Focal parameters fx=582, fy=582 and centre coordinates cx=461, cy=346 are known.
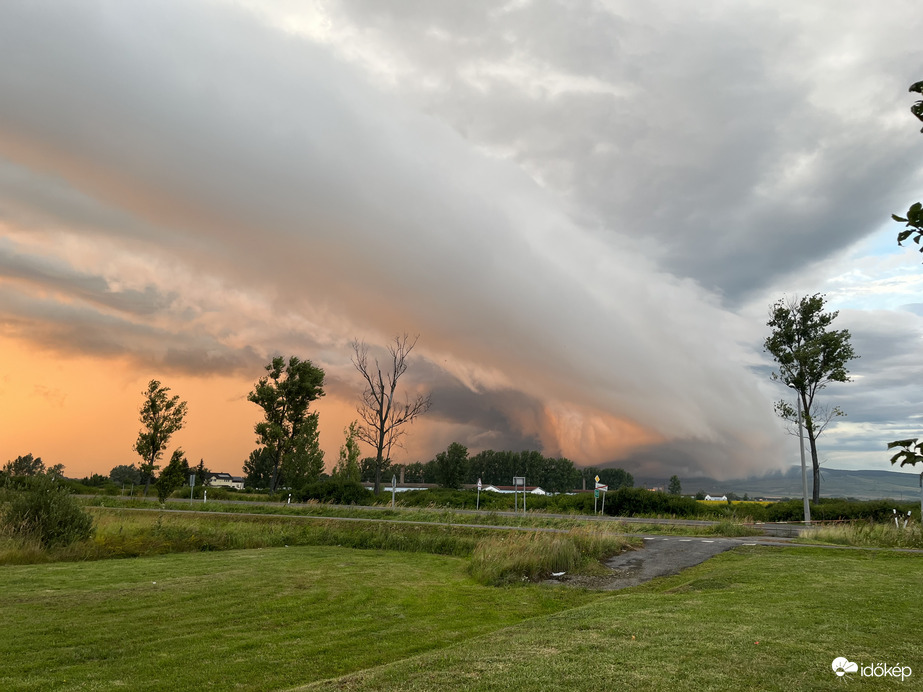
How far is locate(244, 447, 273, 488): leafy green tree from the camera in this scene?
388 feet

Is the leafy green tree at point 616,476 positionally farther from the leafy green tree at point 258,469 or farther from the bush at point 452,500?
the bush at point 452,500

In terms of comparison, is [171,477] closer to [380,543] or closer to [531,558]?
[380,543]

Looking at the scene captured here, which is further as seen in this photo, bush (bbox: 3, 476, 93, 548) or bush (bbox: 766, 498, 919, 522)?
bush (bbox: 766, 498, 919, 522)

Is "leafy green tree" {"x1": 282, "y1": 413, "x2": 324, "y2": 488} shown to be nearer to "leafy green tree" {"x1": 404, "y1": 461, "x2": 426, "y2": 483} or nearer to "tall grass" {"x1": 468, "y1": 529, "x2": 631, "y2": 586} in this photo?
"tall grass" {"x1": 468, "y1": 529, "x2": 631, "y2": 586}

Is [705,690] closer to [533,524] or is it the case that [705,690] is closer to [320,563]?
[320,563]

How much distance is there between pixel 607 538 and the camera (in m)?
19.7

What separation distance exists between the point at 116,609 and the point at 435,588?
6187 mm

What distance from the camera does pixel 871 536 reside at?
22.9m

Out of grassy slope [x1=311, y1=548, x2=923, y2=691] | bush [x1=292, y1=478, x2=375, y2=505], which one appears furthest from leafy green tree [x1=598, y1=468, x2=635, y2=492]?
grassy slope [x1=311, y1=548, x2=923, y2=691]

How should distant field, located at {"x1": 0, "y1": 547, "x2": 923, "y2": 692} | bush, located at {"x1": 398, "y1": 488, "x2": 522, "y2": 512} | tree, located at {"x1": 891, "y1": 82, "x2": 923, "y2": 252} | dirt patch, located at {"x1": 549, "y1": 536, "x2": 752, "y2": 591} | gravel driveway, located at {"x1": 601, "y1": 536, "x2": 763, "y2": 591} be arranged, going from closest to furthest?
1. tree, located at {"x1": 891, "y1": 82, "x2": 923, "y2": 252}
2. distant field, located at {"x1": 0, "y1": 547, "x2": 923, "y2": 692}
3. dirt patch, located at {"x1": 549, "y1": 536, "x2": 752, "y2": 591}
4. gravel driveway, located at {"x1": 601, "y1": 536, "x2": 763, "y2": 591}
5. bush, located at {"x1": 398, "y1": 488, "x2": 522, "y2": 512}

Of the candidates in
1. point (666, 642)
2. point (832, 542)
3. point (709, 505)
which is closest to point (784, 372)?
point (709, 505)

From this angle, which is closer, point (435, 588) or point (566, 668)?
point (566, 668)

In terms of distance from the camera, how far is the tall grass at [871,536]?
21812 mm

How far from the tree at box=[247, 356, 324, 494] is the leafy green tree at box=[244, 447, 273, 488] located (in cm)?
5554
